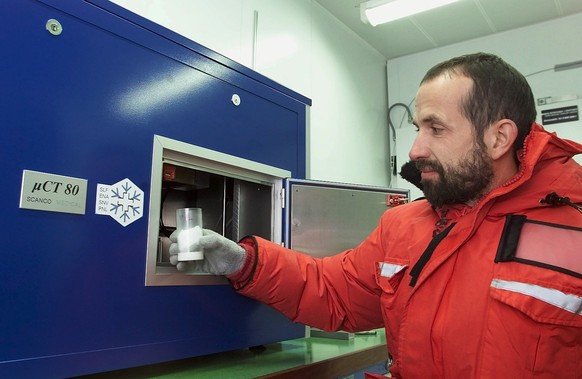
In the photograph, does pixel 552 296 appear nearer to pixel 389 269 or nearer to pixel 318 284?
pixel 389 269

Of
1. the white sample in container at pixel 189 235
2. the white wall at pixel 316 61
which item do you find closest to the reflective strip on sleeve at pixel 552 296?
the white sample in container at pixel 189 235

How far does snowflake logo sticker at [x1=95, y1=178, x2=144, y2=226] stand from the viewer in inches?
37.0

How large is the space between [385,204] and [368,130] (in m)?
1.87

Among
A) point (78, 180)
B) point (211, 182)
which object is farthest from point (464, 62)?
point (78, 180)

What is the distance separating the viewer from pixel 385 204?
1663 mm

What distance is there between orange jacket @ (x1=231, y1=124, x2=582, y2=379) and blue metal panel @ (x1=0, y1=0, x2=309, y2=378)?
264 mm

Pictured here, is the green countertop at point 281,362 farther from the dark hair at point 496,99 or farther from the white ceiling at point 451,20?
the white ceiling at point 451,20

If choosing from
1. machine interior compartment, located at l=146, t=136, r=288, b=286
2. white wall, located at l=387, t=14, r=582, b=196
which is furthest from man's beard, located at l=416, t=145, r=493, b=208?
white wall, located at l=387, t=14, r=582, b=196

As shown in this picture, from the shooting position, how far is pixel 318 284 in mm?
1276

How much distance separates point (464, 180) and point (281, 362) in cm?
66

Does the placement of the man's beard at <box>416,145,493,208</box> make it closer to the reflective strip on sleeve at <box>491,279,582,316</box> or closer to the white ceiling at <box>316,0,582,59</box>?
the reflective strip on sleeve at <box>491,279,582,316</box>

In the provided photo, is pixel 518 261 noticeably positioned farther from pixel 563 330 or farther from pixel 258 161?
pixel 258 161

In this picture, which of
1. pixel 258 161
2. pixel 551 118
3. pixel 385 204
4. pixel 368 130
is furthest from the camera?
pixel 368 130

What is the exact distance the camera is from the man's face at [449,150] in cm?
111
